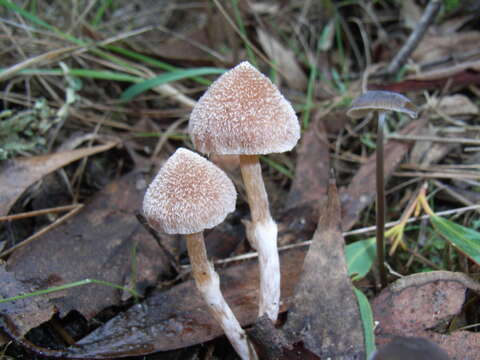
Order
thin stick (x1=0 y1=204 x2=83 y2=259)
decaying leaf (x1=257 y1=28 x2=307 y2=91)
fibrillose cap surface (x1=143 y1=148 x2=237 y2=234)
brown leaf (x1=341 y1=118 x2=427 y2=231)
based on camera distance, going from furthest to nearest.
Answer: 1. decaying leaf (x1=257 y1=28 x2=307 y2=91)
2. brown leaf (x1=341 y1=118 x2=427 y2=231)
3. thin stick (x1=0 y1=204 x2=83 y2=259)
4. fibrillose cap surface (x1=143 y1=148 x2=237 y2=234)

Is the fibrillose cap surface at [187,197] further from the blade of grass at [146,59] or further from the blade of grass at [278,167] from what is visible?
the blade of grass at [146,59]

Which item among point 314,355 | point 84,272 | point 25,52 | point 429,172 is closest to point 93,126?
point 25,52

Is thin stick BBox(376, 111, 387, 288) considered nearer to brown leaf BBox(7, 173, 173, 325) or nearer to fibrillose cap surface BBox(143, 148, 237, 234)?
fibrillose cap surface BBox(143, 148, 237, 234)

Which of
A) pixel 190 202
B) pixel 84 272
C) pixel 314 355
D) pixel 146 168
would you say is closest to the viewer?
pixel 190 202

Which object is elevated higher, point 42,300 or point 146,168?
point 146,168

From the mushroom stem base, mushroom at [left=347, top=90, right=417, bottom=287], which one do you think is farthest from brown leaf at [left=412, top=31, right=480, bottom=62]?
the mushroom stem base

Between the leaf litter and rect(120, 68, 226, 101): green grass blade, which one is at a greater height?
rect(120, 68, 226, 101): green grass blade

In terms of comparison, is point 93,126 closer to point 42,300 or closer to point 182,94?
point 182,94
